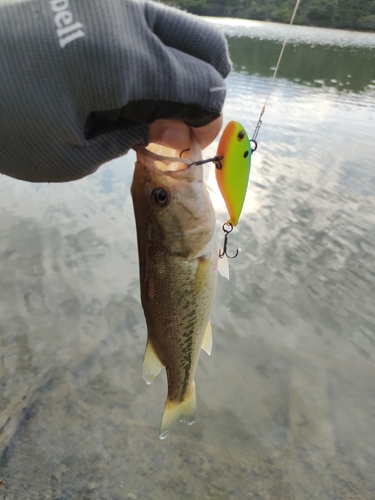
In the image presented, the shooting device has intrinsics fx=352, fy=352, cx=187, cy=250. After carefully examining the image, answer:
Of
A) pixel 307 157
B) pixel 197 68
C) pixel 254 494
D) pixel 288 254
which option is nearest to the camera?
pixel 197 68

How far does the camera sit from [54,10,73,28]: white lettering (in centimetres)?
97

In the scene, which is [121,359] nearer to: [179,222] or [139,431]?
[139,431]

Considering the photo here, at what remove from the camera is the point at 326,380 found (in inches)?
123

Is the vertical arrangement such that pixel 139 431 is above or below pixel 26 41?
below

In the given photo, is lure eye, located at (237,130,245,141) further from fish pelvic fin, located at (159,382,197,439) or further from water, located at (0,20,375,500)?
water, located at (0,20,375,500)

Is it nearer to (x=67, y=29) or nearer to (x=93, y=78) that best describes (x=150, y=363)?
(x=93, y=78)

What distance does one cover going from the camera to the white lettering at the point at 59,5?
0.98 m

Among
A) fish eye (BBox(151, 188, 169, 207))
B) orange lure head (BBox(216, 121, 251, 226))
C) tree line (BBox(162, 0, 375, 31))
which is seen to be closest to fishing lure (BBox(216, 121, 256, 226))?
orange lure head (BBox(216, 121, 251, 226))

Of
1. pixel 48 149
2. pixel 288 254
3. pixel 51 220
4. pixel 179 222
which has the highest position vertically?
pixel 48 149

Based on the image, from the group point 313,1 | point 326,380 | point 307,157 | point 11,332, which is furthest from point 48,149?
point 313,1

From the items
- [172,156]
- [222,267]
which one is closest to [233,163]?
[172,156]

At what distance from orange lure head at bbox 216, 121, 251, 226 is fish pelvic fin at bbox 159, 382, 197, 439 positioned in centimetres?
113

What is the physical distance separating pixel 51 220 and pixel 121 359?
2.51 metres

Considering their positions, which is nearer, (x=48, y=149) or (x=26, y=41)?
(x=26, y=41)
